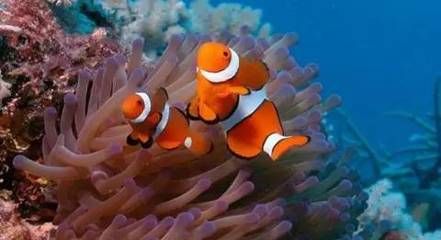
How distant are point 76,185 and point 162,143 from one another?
317mm

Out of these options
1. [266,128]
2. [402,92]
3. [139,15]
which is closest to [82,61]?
[266,128]

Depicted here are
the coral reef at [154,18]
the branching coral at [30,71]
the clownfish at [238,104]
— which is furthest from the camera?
the coral reef at [154,18]

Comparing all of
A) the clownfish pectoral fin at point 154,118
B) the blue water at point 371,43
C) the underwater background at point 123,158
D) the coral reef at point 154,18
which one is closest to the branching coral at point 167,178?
the underwater background at point 123,158

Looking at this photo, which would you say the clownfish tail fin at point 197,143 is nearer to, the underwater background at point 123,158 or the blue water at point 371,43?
the underwater background at point 123,158

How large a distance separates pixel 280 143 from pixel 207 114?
0.58 feet

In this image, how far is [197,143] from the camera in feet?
5.02

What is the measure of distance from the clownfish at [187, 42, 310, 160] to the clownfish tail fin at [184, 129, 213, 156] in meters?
0.05

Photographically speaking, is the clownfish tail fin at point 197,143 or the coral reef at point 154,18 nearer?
the clownfish tail fin at point 197,143

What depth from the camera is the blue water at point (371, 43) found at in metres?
69.0

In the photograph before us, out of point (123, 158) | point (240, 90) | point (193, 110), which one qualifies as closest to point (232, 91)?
point (240, 90)

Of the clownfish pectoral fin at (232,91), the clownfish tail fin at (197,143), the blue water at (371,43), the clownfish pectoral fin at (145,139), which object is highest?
the blue water at (371,43)

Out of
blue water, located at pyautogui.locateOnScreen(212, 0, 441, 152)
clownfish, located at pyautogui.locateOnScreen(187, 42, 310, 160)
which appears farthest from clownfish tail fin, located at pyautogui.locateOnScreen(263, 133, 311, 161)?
blue water, located at pyautogui.locateOnScreen(212, 0, 441, 152)

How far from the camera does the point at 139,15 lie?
3443 mm

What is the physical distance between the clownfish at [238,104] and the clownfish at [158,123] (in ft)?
0.15
